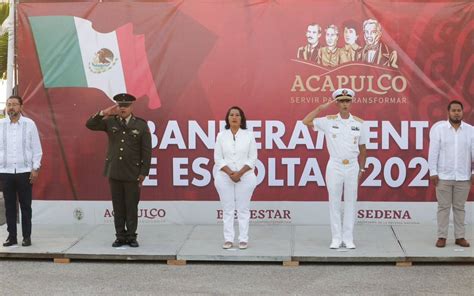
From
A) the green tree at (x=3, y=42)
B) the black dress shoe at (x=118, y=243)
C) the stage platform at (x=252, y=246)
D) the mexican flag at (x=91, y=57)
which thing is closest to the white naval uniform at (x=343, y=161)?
the stage platform at (x=252, y=246)

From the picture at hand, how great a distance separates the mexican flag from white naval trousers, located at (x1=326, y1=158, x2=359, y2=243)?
2743 millimetres

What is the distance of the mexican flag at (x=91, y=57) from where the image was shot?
899 cm

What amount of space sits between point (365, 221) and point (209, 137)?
2.38m

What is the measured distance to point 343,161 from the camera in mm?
7520

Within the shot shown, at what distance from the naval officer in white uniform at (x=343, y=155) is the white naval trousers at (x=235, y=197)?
947mm

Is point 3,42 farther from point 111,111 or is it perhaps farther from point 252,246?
point 252,246

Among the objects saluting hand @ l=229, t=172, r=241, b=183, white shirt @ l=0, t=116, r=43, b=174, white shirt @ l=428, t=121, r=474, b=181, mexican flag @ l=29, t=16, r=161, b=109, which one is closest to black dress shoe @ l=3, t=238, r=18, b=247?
white shirt @ l=0, t=116, r=43, b=174

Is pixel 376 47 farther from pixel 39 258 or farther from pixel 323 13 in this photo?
pixel 39 258

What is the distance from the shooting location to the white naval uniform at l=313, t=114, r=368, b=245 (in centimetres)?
751

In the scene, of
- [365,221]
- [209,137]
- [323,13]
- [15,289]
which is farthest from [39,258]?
[323,13]

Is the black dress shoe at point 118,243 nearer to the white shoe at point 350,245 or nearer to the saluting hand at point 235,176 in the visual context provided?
the saluting hand at point 235,176

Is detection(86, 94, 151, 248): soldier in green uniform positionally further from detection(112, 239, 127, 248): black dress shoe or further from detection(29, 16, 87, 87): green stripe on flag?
detection(29, 16, 87, 87): green stripe on flag

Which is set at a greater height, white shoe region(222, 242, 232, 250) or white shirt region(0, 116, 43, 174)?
white shirt region(0, 116, 43, 174)

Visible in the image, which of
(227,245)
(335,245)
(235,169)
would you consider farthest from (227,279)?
(335,245)
